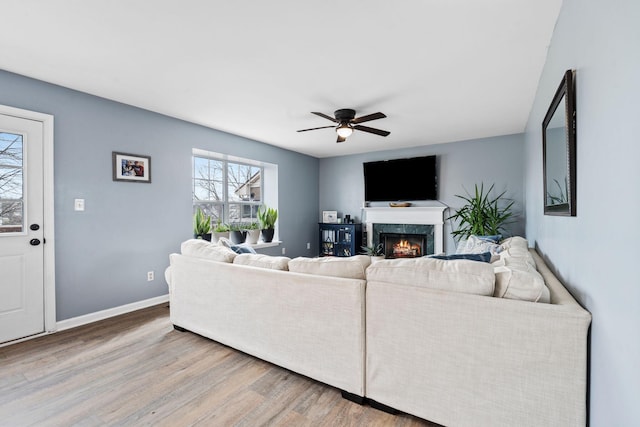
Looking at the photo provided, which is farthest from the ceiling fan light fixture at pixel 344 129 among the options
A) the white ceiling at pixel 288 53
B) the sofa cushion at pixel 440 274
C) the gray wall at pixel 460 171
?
the gray wall at pixel 460 171

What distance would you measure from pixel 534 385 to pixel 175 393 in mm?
1878

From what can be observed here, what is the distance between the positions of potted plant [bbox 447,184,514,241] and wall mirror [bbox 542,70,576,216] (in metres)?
2.31

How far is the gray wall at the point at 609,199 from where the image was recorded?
2.58ft

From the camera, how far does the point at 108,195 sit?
3.15 m

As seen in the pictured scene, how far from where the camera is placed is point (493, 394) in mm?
1330

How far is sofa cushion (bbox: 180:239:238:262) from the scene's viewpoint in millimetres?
2439

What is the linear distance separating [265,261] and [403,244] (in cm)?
401

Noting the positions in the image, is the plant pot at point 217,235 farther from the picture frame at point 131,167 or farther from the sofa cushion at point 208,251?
the sofa cushion at point 208,251

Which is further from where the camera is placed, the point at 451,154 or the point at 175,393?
the point at 451,154

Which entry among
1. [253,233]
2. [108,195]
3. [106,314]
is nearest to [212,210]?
[253,233]

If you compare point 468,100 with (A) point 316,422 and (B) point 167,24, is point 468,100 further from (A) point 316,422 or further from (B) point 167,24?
(A) point 316,422


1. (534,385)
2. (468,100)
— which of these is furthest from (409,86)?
(534,385)

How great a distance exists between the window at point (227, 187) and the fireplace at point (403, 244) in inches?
98.1

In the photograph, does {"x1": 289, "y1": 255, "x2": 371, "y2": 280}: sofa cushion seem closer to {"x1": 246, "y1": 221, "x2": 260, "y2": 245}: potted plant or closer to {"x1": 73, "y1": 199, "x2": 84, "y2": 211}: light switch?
{"x1": 73, "y1": 199, "x2": 84, "y2": 211}: light switch
